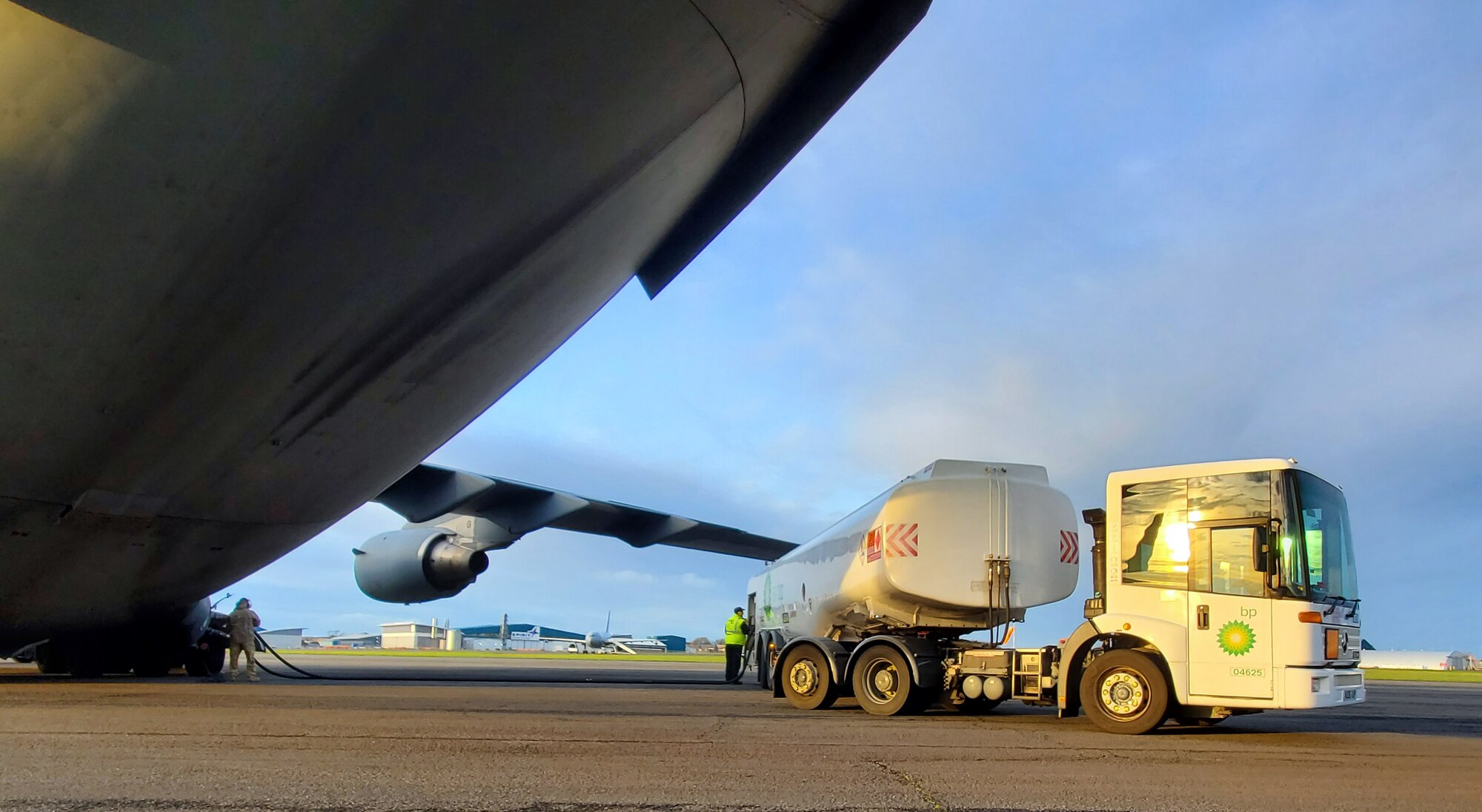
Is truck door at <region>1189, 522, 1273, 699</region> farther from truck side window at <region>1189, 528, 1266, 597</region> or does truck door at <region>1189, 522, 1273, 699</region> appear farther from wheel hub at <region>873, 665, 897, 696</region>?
wheel hub at <region>873, 665, 897, 696</region>

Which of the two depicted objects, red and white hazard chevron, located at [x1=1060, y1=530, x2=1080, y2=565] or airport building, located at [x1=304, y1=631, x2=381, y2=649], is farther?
airport building, located at [x1=304, y1=631, x2=381, y2=649]

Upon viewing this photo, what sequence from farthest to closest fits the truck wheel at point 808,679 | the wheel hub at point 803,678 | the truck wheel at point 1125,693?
the wheel hub at point 803,678
the truck wheel at point 808,679
the truck wheel at point 1125,693

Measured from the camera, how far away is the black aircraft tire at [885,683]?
10883mm

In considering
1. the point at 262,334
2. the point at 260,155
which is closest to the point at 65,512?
the point at 262,334

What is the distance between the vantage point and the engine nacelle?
16.9 meters

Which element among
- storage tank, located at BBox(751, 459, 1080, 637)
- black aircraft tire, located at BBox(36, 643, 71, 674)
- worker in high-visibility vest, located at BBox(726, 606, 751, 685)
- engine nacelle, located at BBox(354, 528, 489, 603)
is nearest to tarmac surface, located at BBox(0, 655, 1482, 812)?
storage tank, located at BBox(751, 459, 1080, 637)

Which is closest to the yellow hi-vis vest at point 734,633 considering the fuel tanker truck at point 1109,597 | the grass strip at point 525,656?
the fuel tanker truck at point 1109,597

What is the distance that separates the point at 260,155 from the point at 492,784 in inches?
170

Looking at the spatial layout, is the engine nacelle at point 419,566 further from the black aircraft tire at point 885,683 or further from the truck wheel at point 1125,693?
the truck wheel at point 1125,693

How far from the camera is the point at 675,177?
894 cm

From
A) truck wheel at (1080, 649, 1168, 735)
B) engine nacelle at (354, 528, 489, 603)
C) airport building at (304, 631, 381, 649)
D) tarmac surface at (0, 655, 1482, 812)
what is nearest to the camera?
tarmac surface at (0, 655, 1482, 812)

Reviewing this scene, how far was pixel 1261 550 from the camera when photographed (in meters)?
8.48

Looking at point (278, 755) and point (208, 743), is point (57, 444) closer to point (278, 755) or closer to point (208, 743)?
point (208, 743)

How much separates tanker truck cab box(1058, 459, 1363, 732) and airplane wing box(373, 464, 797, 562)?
9465mm
